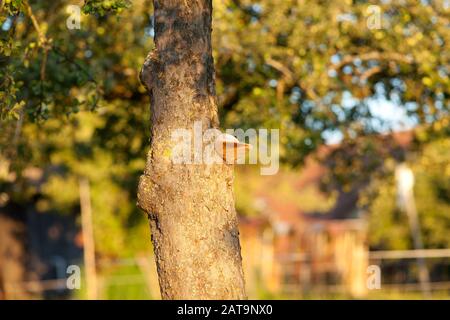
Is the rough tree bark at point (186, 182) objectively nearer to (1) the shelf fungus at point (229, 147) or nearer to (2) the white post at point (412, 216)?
(1) the shelf fungus at point (229, 147)

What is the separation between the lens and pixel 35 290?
24859mm

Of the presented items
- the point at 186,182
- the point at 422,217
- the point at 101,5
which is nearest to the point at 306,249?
the point at 422,217

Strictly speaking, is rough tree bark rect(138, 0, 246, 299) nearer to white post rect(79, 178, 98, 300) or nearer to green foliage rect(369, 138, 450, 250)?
white post rect(79, 178, 98, 300)

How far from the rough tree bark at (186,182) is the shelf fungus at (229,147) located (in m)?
0.09

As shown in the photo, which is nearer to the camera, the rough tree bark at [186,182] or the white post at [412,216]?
the rough tree bark at [186,182]

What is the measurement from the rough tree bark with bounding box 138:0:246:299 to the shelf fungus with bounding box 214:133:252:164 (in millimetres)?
91

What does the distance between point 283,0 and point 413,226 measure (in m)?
18.0

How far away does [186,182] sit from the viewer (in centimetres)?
645

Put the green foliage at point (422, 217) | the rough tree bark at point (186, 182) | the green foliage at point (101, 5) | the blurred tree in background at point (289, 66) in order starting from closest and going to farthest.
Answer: the rough tree bark at point (186, 182), the green foliage at point (101, 5), the blurred tree in background at point (289, 66), the green foliage at point (422, 217)

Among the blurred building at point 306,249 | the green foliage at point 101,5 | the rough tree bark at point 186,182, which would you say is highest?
the green foliage at point 101,5

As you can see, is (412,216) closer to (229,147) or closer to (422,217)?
(422,217)

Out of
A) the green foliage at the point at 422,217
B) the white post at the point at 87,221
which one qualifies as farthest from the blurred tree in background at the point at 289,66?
the green foliage at the point at 422,217

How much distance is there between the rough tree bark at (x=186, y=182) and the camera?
20.7 feet

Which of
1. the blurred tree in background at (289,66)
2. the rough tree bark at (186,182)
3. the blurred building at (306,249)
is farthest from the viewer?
the blurred building at (306,249)
